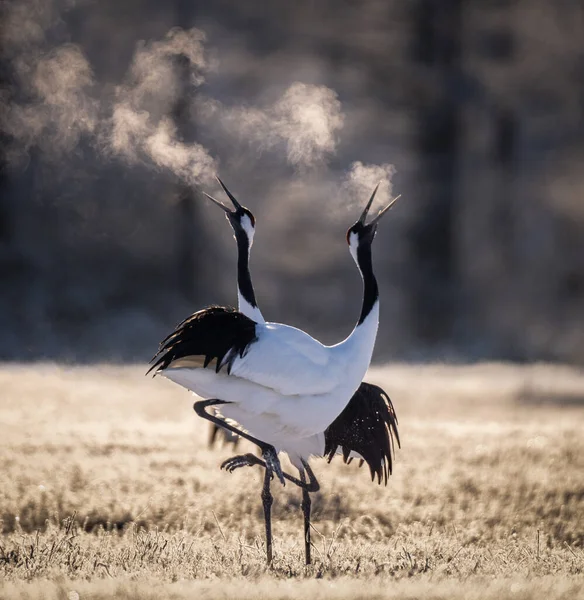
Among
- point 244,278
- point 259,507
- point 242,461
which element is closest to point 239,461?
point 242,461

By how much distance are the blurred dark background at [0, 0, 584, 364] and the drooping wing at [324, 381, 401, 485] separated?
21182 mm

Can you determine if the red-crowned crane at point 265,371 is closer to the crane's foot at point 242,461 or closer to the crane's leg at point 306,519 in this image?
the crane's foot at point 242,461

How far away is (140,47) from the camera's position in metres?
15.8

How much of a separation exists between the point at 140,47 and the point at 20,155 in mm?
18510

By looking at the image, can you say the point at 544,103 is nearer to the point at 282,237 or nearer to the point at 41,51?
the point at 282,237

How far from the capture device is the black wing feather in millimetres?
7078

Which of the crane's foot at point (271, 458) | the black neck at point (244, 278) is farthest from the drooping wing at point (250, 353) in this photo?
the black neck at point (244, 278)

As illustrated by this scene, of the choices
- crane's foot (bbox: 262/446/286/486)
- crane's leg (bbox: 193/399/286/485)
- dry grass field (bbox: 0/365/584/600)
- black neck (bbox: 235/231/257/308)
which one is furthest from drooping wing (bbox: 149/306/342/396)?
dry grass field (bbox: 0/365/584/600)

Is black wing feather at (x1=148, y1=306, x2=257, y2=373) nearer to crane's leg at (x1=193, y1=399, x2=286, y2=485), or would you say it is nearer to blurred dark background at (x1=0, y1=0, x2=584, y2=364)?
crane's leg at (x1=193, y1=399, x2=286, y2=485)

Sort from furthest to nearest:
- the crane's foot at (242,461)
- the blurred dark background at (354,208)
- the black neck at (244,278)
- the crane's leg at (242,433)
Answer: the blurred dark background at (354,208), the black neck at (244,278), the crane's foot at (242,461), the crane's leg at (242,433)

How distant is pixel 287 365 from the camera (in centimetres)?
718

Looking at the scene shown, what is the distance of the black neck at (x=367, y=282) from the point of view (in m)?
7.74

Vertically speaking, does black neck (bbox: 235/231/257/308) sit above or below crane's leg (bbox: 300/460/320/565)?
above

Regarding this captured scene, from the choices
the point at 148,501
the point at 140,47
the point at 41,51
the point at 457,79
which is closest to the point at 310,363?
the point at 148,501
